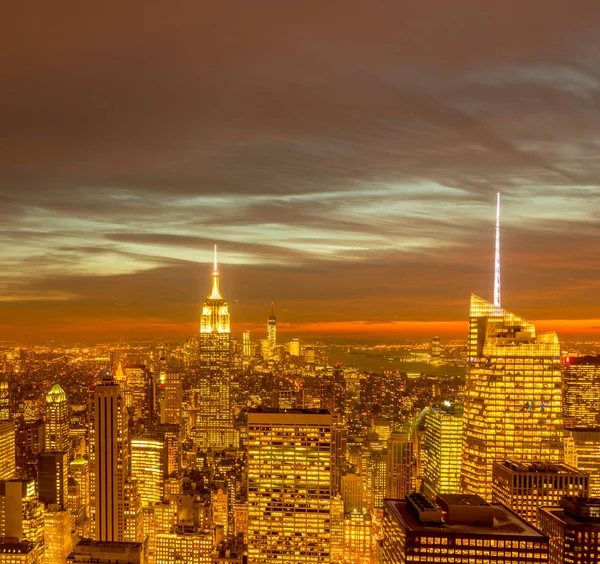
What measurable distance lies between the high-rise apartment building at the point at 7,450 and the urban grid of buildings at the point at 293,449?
0.10 m

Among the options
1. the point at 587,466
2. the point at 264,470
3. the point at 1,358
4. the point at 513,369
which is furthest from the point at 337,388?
the point at 1,358

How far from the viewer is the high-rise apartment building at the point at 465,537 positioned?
587 inches

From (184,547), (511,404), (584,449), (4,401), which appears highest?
(511,404)

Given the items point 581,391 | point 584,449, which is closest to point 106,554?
point 584,449

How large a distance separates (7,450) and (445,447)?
17.0m

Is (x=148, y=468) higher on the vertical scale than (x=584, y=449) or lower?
lower

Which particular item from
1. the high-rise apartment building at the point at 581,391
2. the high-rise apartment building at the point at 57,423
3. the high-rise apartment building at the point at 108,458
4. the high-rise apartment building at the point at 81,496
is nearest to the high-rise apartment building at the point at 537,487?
the high-rise apartment building at the point at 581,391

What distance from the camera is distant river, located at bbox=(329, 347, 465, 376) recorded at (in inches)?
853

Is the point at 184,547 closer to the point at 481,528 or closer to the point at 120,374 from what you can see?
the point at 120,374

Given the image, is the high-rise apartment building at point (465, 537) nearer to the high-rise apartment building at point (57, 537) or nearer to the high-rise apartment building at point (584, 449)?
the high-rise apartment building at point (584, 449)

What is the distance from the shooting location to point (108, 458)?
29.1 m

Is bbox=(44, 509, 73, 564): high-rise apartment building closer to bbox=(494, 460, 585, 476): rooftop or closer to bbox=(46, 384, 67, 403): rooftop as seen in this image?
bbox=(46, 384, 67, 403): rooftop

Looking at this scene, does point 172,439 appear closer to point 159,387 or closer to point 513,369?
point 159,387

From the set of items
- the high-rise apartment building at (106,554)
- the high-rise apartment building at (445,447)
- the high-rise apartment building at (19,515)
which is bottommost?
the high-rise apartment building at (19,515)
